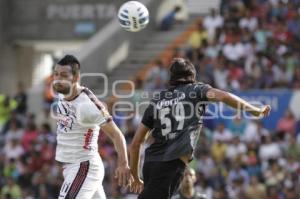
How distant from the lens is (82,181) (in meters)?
8.84

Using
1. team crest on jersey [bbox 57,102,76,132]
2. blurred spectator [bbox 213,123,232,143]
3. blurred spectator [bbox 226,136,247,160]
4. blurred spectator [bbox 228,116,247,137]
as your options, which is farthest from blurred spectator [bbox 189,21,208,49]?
team crest on jersey [bbox 57,102,76,132]

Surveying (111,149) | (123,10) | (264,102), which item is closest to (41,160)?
(111,149)

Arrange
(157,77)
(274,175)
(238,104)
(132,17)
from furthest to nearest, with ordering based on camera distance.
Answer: (157,77)
(274,175)
(132,17)
(238,104)

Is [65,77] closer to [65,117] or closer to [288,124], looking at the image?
[65,117]

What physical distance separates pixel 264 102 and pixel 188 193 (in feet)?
26.9

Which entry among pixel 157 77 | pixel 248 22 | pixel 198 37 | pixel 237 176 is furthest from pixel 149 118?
pixel 198 37

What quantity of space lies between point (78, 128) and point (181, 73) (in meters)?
1.26

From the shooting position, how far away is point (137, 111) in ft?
65.8

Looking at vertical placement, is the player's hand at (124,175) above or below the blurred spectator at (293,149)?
above

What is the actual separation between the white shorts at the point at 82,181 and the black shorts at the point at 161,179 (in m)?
0.67

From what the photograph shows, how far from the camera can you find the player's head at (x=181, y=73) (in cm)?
845

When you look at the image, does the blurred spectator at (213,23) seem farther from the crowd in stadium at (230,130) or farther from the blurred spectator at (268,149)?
the blurred spectator at (268,149)

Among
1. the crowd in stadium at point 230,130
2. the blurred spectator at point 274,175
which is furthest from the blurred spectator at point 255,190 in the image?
the blurred spectator at point 274,175

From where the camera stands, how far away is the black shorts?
8.40 meters
